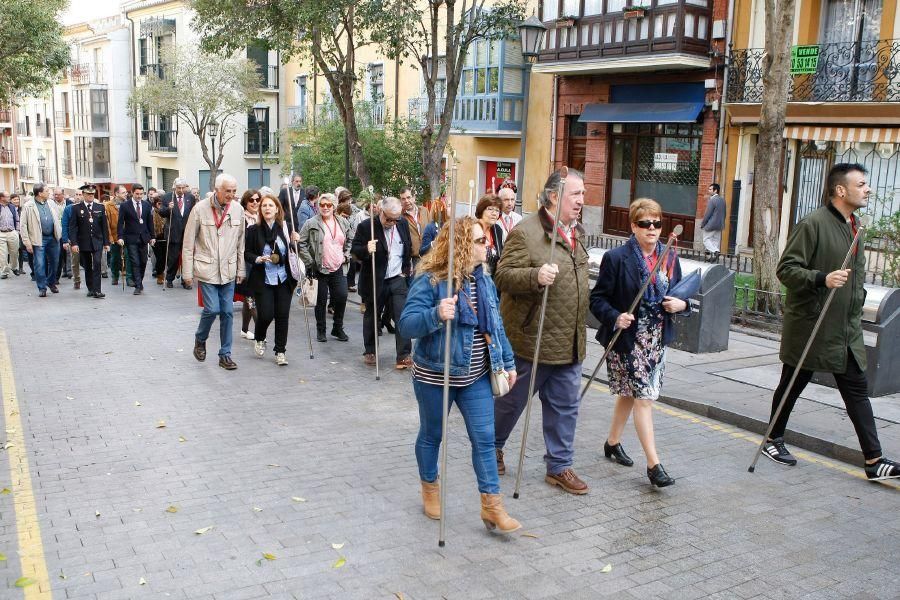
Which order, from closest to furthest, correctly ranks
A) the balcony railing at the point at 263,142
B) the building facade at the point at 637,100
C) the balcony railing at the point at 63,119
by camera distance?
the building facade at the point at 637,100
the balcony railing at the point at 263,142
the balcony railing at the point at 63,119

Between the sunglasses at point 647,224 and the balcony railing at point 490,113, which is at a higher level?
the balcony railing at point 490,113

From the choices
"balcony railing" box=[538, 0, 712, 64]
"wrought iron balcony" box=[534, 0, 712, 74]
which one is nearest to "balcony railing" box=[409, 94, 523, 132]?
"wrought iron balcony" box=[534, 0, 712, 74]

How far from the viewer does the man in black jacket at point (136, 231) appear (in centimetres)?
1525

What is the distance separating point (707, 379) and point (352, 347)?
4206 millimetres

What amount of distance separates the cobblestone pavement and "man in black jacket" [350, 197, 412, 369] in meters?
1.47

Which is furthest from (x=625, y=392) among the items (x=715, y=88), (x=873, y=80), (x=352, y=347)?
(x=715, y=88)

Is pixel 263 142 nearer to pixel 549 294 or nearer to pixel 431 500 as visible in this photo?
pixel 549 294

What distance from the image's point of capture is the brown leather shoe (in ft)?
19.0

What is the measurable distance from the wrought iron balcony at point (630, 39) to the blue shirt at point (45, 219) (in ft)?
45.5

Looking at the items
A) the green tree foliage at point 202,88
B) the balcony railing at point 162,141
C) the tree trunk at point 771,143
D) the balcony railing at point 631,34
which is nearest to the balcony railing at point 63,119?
the balcony railing at point 162,141

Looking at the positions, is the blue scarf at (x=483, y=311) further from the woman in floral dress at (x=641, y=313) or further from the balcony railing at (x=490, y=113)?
the balcony railing at (x=490, y=113)

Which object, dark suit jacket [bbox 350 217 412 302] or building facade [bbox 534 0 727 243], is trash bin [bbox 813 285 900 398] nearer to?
dark suit jacket [bbox 350 217 412 302]

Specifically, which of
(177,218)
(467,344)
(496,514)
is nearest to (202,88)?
(177,218)

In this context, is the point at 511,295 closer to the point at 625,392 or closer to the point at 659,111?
the point at 625,392
